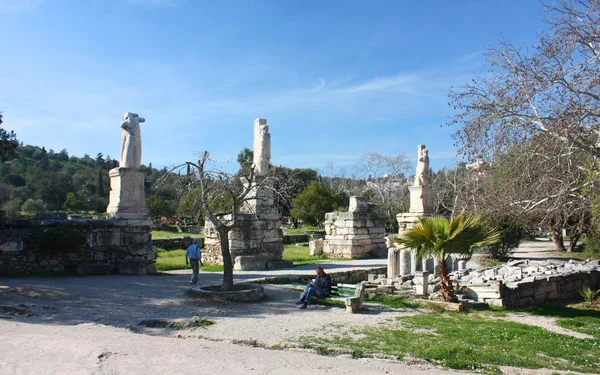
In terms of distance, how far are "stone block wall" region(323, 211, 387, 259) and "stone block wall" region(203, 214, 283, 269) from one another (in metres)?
4.27

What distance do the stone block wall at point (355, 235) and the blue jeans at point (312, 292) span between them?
10.2 m

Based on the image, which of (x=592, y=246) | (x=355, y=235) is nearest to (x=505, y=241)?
(x=592, y=246)

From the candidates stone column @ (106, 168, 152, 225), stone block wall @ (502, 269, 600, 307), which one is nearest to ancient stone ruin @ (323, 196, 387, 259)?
stone block wall @ (502, 269, 600, 307)

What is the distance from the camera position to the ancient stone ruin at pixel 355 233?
20.1 metres

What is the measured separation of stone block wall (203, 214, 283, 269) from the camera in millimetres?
15727

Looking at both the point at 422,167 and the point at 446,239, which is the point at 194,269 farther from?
the point at 422,167

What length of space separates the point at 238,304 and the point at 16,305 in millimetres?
3662

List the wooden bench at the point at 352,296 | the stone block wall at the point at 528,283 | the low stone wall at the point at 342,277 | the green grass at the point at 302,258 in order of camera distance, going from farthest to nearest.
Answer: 1. the green grass at the point at 302,258
2. the low stone wall at the point at 342,277
3. the stone block wall at the point at 528,283
4. the wooden bench at the point at 352,296

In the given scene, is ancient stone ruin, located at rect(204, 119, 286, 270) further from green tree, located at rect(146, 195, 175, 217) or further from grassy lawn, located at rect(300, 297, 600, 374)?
green tree, located at rect(146, 195, 175, 217)

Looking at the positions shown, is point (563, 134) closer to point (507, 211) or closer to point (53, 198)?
point (507, 211)

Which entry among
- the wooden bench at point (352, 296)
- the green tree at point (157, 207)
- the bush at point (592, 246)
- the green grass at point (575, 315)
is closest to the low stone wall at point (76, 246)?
the wooden bench at point (352, 296)

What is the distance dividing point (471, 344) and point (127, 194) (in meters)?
9.46

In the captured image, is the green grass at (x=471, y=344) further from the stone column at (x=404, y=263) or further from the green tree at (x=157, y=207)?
the green tree at (x=157, y=207)

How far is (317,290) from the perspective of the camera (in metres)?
9.91
